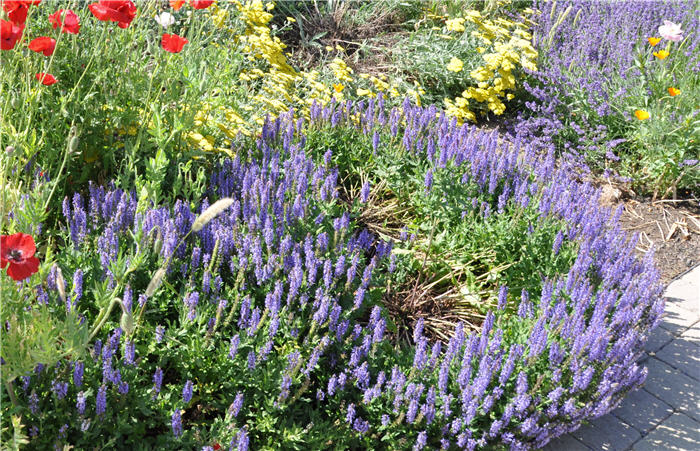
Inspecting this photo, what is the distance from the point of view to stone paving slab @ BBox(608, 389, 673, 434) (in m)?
3.36

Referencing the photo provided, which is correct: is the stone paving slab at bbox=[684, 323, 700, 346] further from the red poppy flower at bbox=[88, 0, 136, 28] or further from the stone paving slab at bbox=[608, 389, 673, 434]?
the red poppy flower at bbox=[88, 0, 136, 28]

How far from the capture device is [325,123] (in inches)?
167

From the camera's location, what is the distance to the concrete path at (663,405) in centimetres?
323

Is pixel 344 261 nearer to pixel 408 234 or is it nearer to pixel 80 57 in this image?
pixel 408 234

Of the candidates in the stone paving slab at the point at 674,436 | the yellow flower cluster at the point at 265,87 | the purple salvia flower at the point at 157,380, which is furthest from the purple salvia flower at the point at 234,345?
the stone paving slab at the point at 674,436

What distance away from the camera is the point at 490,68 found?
5496 mm

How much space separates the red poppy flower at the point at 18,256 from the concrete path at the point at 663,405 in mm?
2276

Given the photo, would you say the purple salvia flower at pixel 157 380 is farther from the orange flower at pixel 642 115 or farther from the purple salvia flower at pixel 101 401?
the orange flower at pixel 642 115

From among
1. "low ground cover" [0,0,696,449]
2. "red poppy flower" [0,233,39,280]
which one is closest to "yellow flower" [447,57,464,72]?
"low ground cover" [0,0,696,449]

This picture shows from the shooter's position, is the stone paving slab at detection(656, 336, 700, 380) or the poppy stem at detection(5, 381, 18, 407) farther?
the stone paving slab at detection(656, 336, 700, 380)

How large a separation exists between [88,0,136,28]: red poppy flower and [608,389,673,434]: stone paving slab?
2814 mm

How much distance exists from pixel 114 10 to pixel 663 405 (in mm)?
3083

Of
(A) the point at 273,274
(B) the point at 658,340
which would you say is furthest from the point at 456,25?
(A) the point at 273,274

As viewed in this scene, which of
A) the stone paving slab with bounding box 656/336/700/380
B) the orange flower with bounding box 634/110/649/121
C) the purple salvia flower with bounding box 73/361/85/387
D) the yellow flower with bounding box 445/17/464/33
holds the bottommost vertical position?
the stone paving slab with bounding box 656/336/700/380
